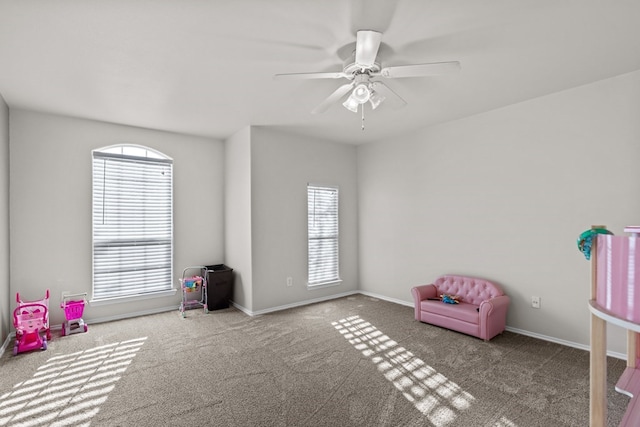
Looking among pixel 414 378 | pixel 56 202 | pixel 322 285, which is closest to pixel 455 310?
pixel 414 378

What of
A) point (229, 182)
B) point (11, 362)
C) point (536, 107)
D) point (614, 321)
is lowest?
point (11, 362)

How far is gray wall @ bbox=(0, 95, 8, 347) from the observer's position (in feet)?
11.7

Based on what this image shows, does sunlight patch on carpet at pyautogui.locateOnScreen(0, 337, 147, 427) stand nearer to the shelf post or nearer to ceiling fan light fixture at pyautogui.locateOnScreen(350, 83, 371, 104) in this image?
the shelf post

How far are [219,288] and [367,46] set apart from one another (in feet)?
13.6

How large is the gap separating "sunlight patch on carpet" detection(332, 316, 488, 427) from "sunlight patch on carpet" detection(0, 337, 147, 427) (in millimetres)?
2422

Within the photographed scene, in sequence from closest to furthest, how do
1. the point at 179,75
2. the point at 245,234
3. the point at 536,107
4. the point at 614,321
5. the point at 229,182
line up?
the point at 614,321 < the point at 179,75 < the point at 536,107 < the point at 245,234 < the point at 229,182

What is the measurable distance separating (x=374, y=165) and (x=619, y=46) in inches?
139

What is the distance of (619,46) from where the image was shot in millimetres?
2645

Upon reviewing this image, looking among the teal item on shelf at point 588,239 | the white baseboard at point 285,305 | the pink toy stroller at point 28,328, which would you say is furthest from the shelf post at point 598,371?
the pink toy stroller at point 28,328

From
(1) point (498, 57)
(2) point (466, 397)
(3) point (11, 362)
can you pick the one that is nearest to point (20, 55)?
(3) point (11, 362)

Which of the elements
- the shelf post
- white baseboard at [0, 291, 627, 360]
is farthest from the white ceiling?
white baseboard at [0, 291, 627, 360]

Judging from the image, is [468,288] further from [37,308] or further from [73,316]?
[37,308]

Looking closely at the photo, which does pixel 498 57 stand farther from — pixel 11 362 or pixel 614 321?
pixel 11 362

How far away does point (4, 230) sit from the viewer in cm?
368
